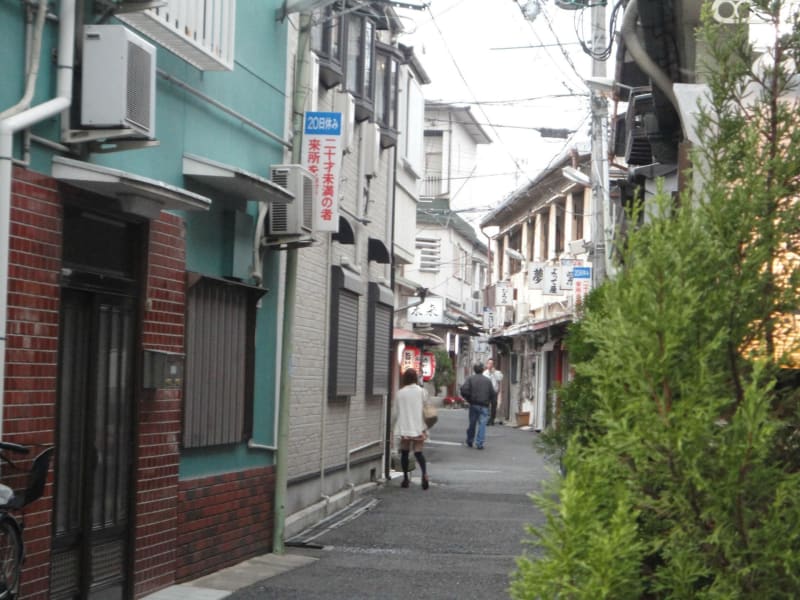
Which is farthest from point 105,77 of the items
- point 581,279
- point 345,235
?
point 581,279

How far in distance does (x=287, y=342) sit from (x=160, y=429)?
3.00 metres

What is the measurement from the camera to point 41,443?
8023mm

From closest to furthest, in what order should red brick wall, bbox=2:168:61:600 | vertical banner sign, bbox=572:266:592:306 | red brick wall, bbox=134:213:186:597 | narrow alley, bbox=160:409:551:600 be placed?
red brick wall, bbox=2:168:61:600
red brick wall, bbox=134:213:186:597
narrow alley, bbox=160:409:551:600
vertical banner sign, bbox=572:266:592:306

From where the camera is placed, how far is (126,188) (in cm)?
833

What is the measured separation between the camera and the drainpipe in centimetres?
725

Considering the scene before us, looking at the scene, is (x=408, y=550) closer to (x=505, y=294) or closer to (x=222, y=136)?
(x=222, y=136)

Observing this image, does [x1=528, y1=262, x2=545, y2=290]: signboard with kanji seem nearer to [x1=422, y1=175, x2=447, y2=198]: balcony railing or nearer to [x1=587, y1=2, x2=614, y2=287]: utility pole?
[x1=587, y1=2, x2=614, y2=287]: utility pole

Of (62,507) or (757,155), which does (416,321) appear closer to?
(62,507)

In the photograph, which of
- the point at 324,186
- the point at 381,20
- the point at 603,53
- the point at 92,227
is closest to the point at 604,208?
the point at 603,53

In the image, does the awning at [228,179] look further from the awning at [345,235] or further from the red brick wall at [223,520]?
the awning at [345,235]

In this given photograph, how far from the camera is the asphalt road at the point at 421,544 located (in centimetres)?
1102

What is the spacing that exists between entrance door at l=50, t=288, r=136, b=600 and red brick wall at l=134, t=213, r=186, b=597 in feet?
0.52

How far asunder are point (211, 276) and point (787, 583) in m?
7.89

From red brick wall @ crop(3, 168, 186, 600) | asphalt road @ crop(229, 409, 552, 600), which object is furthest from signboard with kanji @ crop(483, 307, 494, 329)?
red brick wall @ crop(3, 168, 186, 600)
